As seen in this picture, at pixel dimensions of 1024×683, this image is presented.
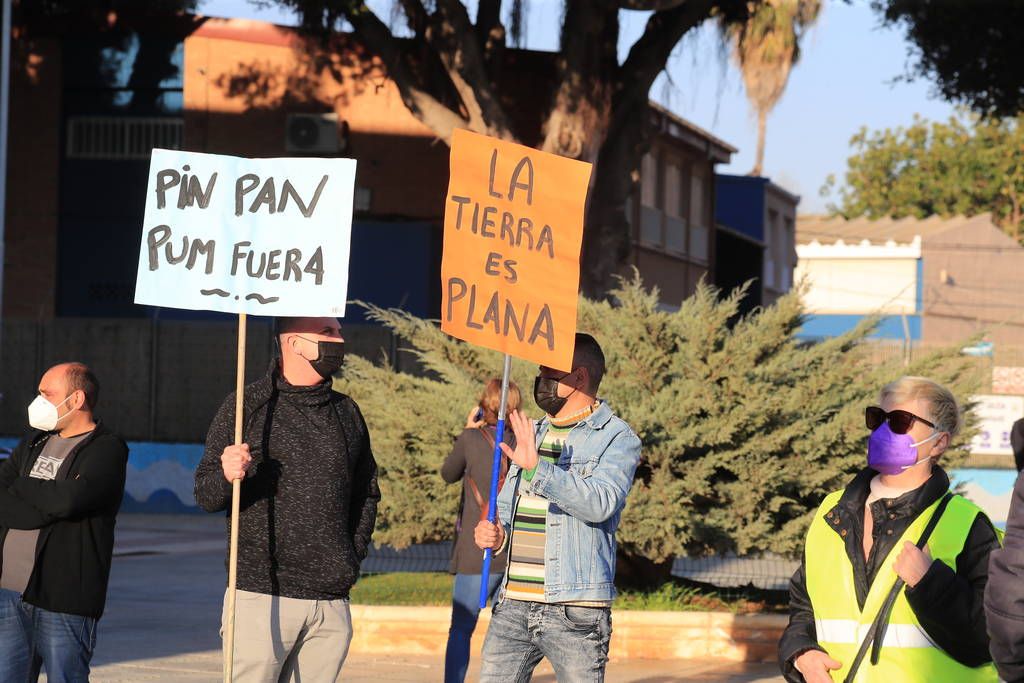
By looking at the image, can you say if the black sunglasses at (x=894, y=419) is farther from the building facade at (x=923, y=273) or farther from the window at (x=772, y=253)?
the building facade at (x=923, y=273)

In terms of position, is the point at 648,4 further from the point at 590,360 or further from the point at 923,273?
the point at 923,273

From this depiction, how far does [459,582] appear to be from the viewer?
8.20m

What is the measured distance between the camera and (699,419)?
11.1 meters

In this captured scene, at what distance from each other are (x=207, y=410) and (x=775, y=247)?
21408 millimetres

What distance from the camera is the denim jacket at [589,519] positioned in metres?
5.37

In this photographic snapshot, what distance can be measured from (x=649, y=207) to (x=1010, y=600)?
89.7 ft

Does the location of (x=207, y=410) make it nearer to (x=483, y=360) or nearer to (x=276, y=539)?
(x=483, y=360)

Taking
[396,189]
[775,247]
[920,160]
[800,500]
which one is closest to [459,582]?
[800,500]

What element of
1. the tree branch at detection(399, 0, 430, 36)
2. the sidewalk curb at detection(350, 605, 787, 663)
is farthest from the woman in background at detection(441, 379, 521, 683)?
the tree branch at detection(399, 0, 430, 36)

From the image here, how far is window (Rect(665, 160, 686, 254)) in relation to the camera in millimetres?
31656

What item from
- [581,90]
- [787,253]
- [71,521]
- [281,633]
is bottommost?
[281,633]

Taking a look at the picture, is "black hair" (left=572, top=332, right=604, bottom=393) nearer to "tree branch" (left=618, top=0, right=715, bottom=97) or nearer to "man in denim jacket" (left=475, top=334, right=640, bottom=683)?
"man in denim jacket" (left=475, top=334, right=640, bottom=683)

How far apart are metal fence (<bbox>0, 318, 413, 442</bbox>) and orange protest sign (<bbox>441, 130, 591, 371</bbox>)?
1810 centimetres

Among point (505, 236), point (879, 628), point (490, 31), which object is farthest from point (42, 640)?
point (490, 31)
